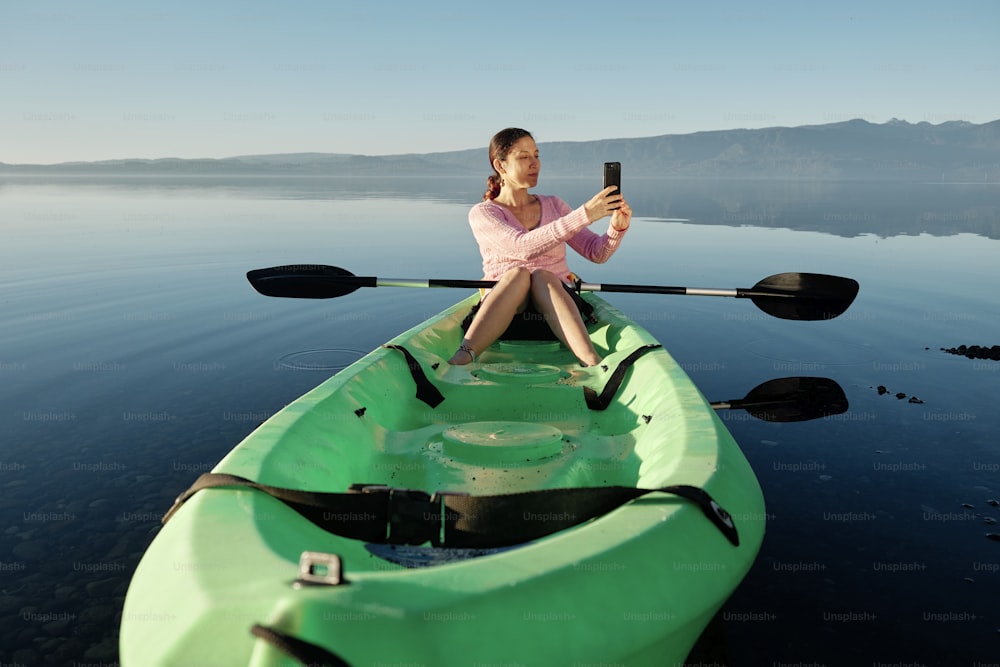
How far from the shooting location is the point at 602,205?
4328 mm

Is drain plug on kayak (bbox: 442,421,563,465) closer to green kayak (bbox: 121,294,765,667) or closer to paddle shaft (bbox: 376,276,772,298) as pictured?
green kayak (bbox: 121,294,765,667)

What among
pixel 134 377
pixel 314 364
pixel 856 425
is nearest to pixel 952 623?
pixel 856 425

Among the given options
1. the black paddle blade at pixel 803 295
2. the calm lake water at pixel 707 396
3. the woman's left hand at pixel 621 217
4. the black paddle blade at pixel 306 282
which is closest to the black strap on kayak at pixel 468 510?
the calm lake water at pixel 707 396

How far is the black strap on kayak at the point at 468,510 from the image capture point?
2.11 metres

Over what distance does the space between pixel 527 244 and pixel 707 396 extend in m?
2.35

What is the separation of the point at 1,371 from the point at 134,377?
1.37 metres

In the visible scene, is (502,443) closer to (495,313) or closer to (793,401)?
(495,313)

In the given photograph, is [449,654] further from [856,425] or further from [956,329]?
[956,329]

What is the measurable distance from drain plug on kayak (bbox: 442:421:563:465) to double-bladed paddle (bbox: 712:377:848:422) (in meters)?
1.71

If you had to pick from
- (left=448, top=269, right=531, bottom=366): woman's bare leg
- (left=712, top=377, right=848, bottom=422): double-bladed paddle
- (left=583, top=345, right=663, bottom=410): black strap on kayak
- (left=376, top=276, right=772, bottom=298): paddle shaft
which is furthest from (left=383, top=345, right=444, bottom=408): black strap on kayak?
(left=712, top=377, right=848, bottom=422): double-bladed paddle

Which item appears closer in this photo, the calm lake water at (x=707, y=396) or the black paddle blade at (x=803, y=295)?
the calm lake water at (x=707, y=396)

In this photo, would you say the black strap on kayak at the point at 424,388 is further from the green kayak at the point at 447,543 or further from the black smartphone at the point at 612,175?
the black smartphone at the point at 612,175

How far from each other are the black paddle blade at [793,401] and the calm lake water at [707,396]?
180mm

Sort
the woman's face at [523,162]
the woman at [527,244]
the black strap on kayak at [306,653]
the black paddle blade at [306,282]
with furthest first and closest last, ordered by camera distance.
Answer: the black paddle blade at [306,282] → the woman's face at [523,162] → the woman at [527,244] → the black strap on kayak at [306,653]
